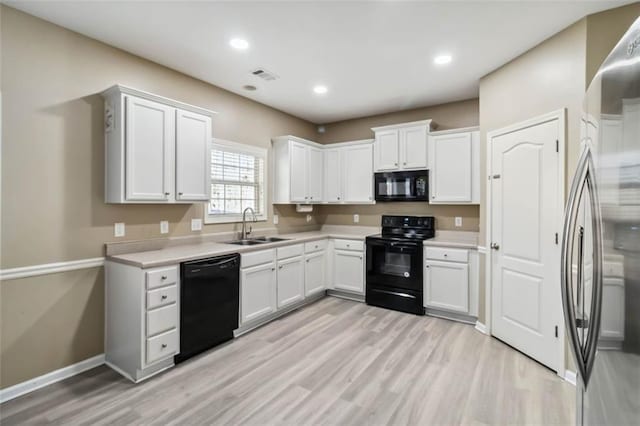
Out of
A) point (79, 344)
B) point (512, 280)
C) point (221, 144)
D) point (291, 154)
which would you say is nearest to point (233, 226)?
point (221, 144)

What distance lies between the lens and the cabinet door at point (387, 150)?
4.38 meters

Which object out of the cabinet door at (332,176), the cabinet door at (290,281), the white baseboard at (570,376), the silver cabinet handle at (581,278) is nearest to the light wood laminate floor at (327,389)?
the white baseboard at (570,376)

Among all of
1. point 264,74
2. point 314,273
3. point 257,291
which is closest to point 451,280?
point 314,273

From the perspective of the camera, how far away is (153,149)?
109 inches

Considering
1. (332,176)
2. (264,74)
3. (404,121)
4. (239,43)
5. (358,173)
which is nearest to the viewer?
(239,43)

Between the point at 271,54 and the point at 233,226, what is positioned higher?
the point at 271,54

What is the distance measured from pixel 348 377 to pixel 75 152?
2877mm

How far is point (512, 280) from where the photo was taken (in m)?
2.97

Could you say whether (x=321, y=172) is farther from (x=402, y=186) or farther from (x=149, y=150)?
(x=149, y=150)

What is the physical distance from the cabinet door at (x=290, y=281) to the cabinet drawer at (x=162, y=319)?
1345 mm

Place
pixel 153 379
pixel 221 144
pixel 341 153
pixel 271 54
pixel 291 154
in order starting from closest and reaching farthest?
pixel 153 379, pixel 271 54, pixel 221 144, pixel 291 154, pixel 341 153

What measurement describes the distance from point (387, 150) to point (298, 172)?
1333 millimetres

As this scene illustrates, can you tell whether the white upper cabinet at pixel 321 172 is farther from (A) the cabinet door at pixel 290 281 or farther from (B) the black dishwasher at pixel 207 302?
(B) the black dishwasher at pixel 207 302

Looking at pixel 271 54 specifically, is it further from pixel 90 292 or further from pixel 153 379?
pixel 153 379
